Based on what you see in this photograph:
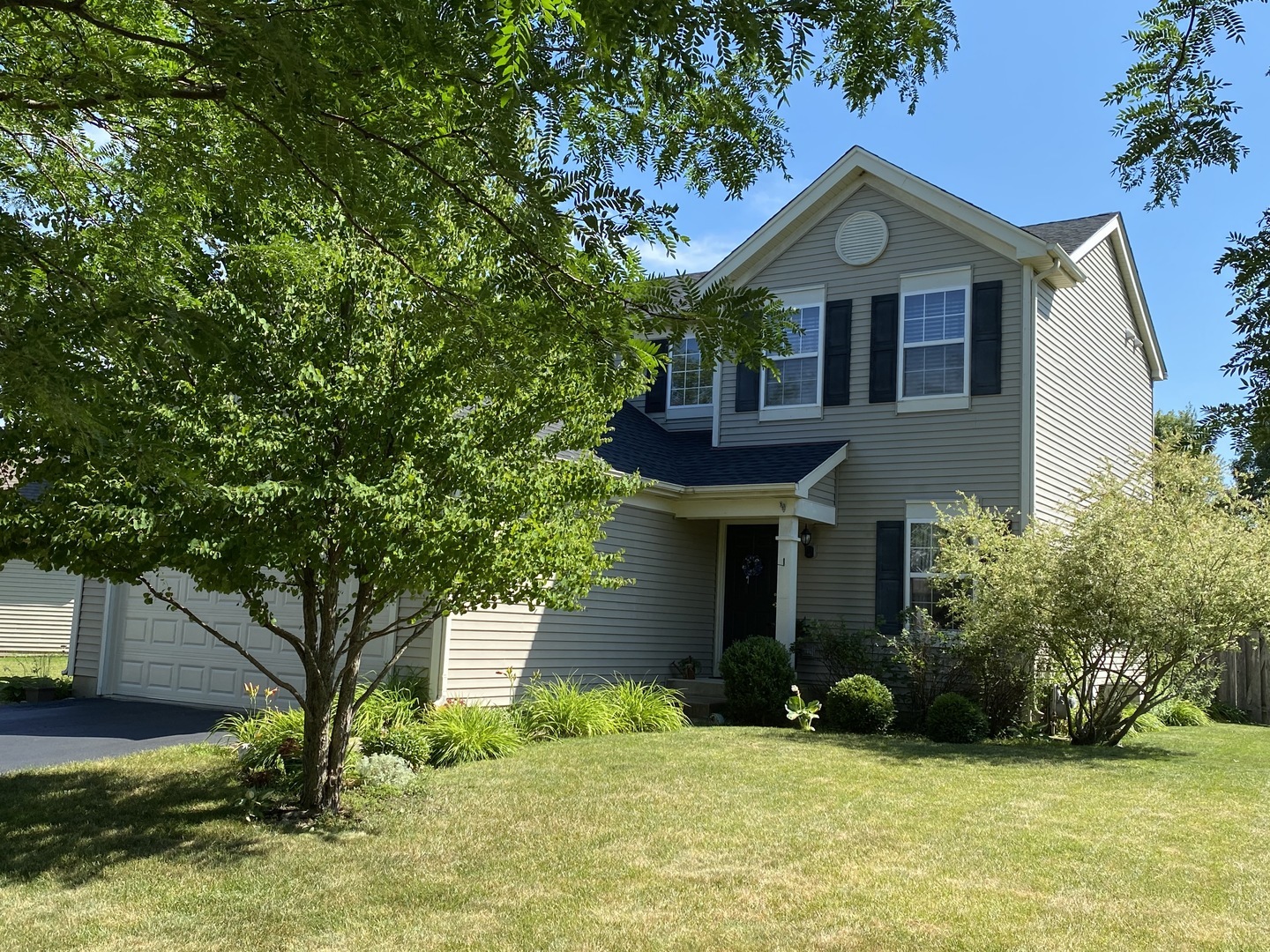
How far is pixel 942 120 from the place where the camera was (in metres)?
4.41

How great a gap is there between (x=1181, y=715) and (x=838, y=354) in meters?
7.57

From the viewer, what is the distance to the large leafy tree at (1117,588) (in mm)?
10930

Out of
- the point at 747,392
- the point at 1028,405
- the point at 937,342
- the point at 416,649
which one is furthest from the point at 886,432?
the point at 416,649

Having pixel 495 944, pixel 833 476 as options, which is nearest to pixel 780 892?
pixel 495 944

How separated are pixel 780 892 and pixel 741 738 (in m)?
5.73

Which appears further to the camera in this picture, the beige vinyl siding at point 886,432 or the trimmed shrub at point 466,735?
the beige vinyl siding at point 886,432

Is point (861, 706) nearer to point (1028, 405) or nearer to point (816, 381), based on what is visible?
point (1028, 405)

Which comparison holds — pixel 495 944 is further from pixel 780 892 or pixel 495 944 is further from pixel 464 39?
pixel 464 39

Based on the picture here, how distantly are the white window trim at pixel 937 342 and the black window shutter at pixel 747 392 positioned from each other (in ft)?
7.68

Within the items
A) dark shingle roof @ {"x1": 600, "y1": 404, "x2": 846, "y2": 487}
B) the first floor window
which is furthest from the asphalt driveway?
the first floor window

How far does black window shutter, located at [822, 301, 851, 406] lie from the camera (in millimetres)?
15305

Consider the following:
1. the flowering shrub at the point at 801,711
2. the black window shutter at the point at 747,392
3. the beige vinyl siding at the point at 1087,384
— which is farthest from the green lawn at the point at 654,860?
the black window shutter at the point at 747,392

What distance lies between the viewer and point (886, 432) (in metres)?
14.9

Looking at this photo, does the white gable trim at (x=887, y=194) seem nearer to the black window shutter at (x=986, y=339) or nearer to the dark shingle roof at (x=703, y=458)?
the black window shutter at (x=986, y=339)
